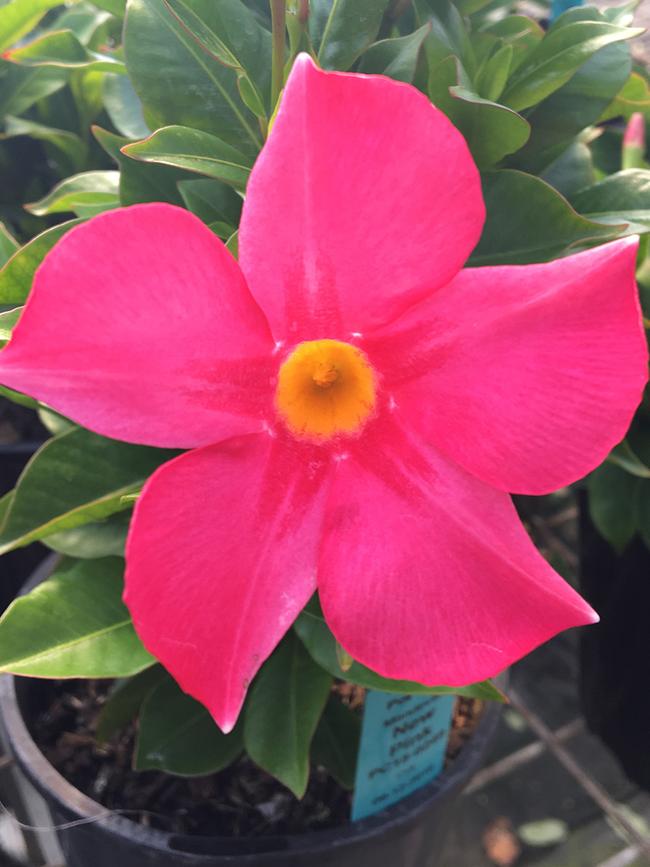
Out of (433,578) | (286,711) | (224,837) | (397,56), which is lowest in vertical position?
(224,837)

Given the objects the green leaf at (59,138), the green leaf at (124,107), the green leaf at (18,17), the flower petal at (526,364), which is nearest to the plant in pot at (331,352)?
the flower petal at (526,364)

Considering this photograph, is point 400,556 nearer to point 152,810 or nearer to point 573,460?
point 573,460

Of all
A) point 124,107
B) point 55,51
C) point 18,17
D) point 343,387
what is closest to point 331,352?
point 343,387

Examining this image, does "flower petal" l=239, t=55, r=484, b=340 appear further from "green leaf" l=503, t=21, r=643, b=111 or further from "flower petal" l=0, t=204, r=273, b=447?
"green leaf" l=503, t=21, r=643, b=111

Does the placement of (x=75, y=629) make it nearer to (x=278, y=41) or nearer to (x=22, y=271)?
(x=22, y=271)

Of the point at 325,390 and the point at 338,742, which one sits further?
the point at 338,742

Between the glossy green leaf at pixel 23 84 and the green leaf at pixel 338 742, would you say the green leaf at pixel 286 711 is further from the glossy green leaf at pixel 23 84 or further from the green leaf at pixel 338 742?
the glossy green leaf at pixel 23 84
